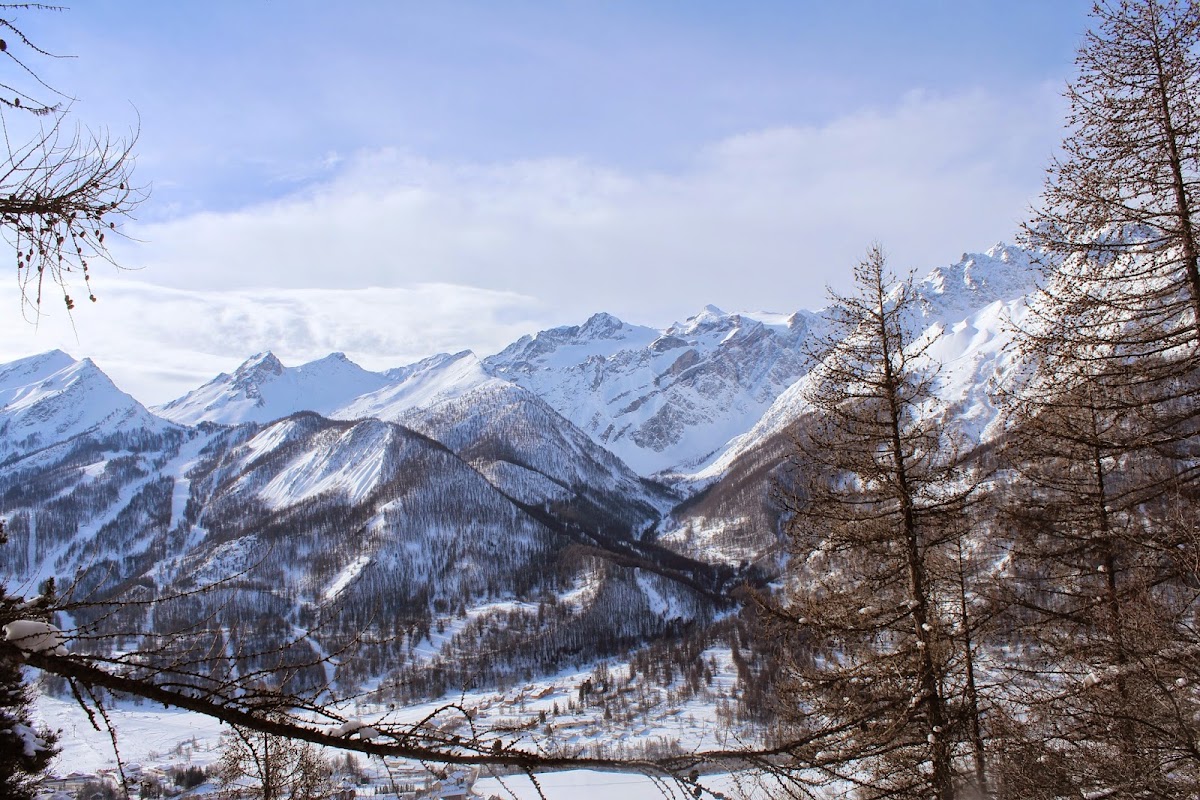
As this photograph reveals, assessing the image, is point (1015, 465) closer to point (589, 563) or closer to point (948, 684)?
point (948, 684)

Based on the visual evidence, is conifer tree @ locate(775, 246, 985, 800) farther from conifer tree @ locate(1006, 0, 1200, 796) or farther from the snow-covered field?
the snow-covered field

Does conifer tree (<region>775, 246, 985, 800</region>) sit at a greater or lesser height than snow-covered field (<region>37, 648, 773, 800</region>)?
greater

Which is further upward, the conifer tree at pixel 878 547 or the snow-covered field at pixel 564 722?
the conifer tree at pixel 878 547

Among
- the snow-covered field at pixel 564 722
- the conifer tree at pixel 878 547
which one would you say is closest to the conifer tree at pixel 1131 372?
the conifer tree at pixel 878 547

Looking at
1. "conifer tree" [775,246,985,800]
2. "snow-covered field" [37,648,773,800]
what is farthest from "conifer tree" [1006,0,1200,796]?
"snow-covered field" [37,648,773,800]

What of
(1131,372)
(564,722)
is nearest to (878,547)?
(1131,372)

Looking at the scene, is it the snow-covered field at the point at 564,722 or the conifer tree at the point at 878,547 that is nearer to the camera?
the conifer tree at the point at 878,547

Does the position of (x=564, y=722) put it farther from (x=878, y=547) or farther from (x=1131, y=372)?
(x=1131, y=372)

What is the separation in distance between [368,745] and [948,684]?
31.1ft

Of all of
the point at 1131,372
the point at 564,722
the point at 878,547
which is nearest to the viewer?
the point at 1131,372

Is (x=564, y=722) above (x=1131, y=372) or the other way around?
the other way around

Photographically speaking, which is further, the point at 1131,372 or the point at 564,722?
the point at 564,722

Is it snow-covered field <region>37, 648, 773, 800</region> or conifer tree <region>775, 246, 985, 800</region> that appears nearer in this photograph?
conifer tree <region>775, 246, 985, 800</region>

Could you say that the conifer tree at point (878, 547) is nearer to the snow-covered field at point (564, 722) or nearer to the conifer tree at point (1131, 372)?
the conifer tree at point (1131, 372)
